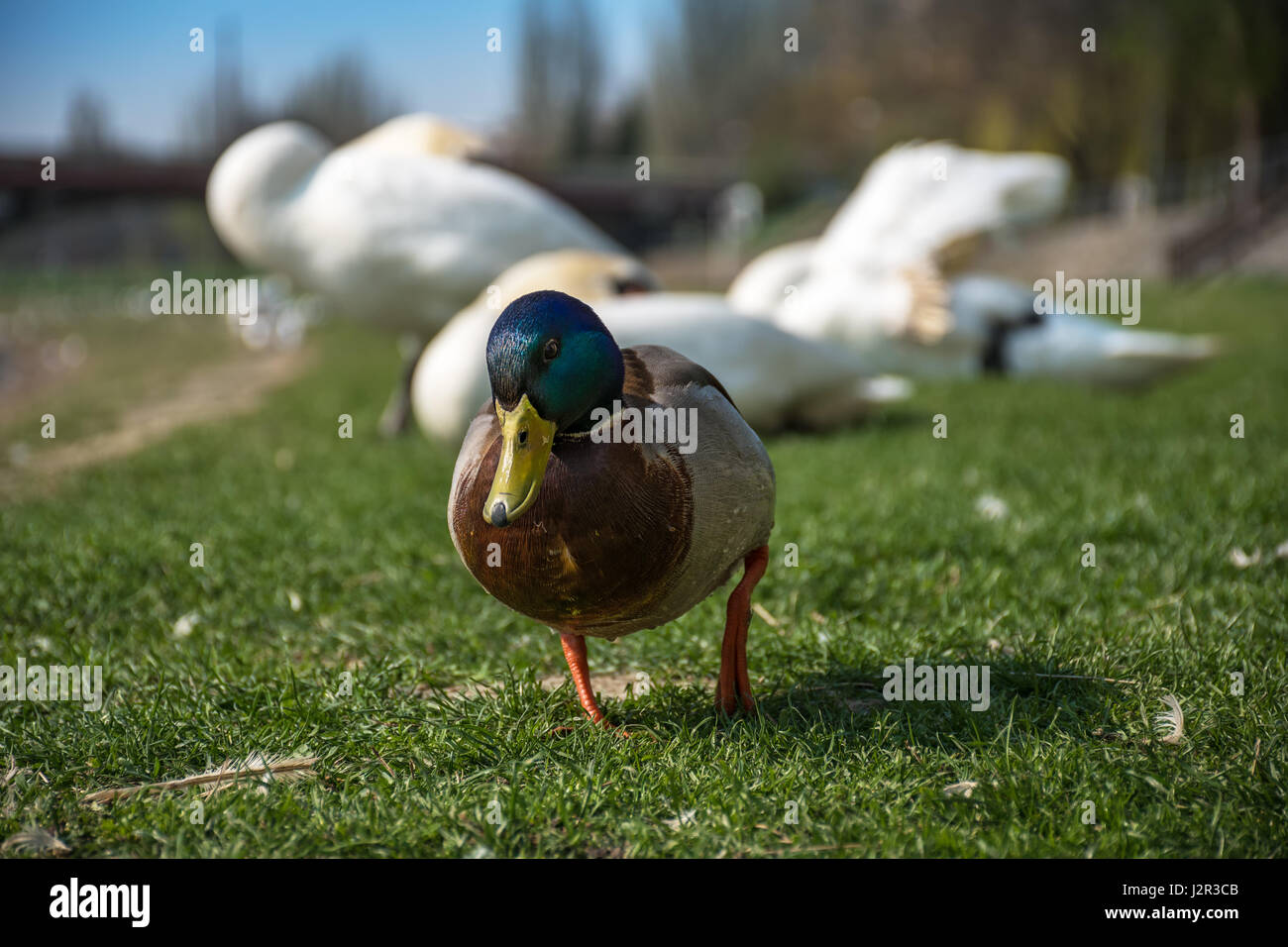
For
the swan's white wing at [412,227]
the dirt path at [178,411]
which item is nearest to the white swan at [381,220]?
the swan's white wing at [412,227]

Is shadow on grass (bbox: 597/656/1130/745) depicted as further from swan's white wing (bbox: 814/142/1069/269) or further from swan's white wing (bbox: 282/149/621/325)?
swan's white wing (bbox: 814/142/1069/269)

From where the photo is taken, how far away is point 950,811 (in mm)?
2096

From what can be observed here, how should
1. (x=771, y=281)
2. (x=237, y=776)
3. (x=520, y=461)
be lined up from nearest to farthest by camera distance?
(x=520, y=461) → (x=237, y=776) → (x=771, y=281)

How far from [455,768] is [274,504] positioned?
290 centimetres

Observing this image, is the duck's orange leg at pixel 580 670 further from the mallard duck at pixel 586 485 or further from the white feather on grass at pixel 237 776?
the white feather on grass at pixel 237 776

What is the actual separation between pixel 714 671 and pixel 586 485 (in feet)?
3.34

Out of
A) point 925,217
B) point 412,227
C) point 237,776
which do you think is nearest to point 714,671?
point 237,776

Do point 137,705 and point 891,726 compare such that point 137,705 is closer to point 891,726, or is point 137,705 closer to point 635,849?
point 635,849

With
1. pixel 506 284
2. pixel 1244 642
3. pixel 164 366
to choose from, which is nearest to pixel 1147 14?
pixel 164 366

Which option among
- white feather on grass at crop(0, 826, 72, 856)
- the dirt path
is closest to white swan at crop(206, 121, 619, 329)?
the dirt path

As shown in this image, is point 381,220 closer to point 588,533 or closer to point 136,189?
point 588,533

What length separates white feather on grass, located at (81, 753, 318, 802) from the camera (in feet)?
7.53

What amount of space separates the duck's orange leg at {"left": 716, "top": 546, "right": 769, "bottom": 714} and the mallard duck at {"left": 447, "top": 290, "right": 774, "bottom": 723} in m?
0.17

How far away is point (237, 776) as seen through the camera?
232 centimetres
